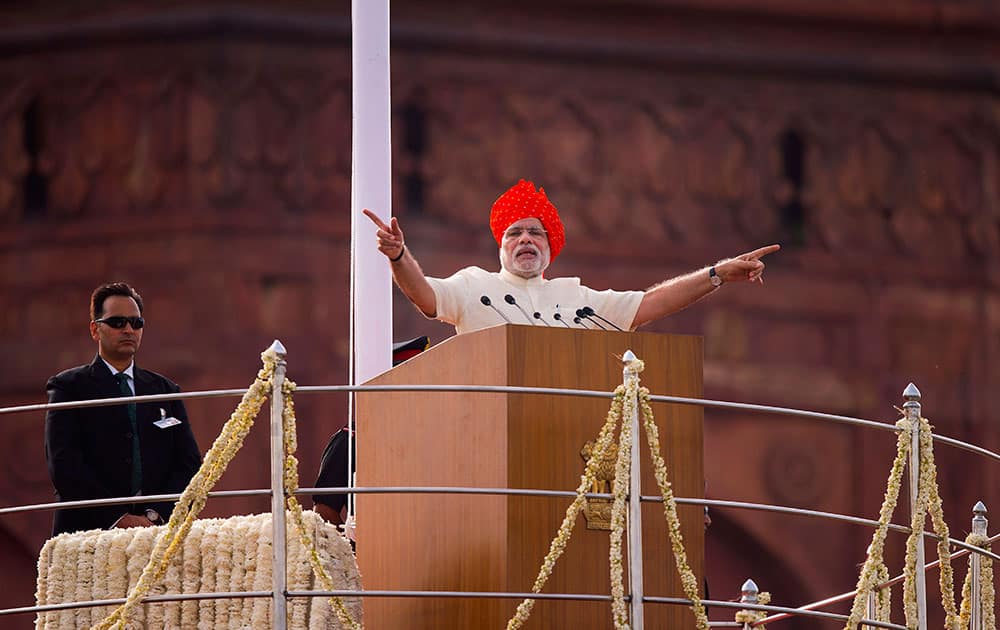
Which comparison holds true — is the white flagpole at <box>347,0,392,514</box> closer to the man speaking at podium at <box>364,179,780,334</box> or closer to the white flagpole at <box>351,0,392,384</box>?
the white flagpole at <box>351,0,392,384</box>

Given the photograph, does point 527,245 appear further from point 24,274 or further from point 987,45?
point 987,45

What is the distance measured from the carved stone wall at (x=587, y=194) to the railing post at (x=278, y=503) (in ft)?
21.6

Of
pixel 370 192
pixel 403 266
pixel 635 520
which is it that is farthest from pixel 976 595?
pixel 370 192

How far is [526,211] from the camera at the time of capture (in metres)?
6.18

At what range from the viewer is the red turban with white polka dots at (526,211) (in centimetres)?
618

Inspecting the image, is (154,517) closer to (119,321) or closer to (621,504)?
(119,321)

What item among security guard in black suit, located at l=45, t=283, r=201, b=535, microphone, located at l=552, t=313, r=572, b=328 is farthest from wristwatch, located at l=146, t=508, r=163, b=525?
microphone, located at l=552, t=313, r=572, b=328

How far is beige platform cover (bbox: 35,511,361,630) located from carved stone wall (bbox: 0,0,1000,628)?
6.15 meters

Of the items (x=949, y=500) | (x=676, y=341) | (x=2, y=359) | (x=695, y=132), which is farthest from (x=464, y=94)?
(x=676, y=341)

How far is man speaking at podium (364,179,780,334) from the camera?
593cm

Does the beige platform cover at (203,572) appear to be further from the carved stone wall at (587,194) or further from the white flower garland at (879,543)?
the carved stone wall at (587,194)

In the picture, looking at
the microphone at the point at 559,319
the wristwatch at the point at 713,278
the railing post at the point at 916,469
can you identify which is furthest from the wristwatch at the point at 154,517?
the railing post at the point at 916,469

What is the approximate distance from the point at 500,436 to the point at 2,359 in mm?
7374

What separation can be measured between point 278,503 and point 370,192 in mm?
1886
